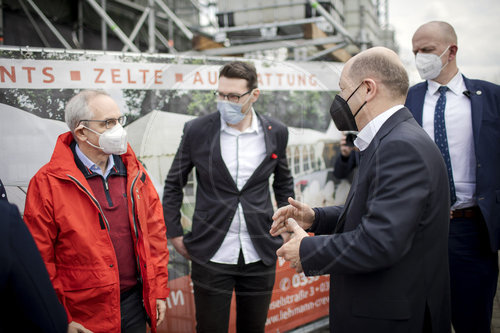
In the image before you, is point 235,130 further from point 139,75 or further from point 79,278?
point 79,278

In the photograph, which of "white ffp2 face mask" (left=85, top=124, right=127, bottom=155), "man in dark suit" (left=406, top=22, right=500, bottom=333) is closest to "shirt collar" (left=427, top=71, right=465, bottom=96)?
"man in dark suit" (left=406, top=22, right=500, bottom=333)

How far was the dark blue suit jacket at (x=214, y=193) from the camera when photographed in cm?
283

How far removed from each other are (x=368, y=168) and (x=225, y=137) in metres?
1.43

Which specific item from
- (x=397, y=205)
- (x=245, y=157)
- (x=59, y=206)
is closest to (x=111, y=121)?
(x=59, y=206)

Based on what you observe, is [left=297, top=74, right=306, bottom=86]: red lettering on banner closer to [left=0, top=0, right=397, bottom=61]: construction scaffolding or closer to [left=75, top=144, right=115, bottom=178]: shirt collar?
[left=0, top=0, right=397, bottom=61]: construction scaffolding

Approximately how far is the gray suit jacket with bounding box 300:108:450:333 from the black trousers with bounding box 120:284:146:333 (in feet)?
3.84

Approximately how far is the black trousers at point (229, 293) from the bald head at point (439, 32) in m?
2.13

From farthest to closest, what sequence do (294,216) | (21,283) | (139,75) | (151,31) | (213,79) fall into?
(151,31)
(213,79)
(139,75)
(294,216)
(21,283)

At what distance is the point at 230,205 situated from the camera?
281cm

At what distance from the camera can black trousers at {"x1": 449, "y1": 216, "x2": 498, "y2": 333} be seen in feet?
9.02

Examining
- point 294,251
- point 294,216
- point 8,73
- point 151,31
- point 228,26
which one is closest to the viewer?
point 294,251

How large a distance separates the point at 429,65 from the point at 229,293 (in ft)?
7.39

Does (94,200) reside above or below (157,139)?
below

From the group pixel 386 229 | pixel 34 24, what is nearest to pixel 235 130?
pixel 386 229
